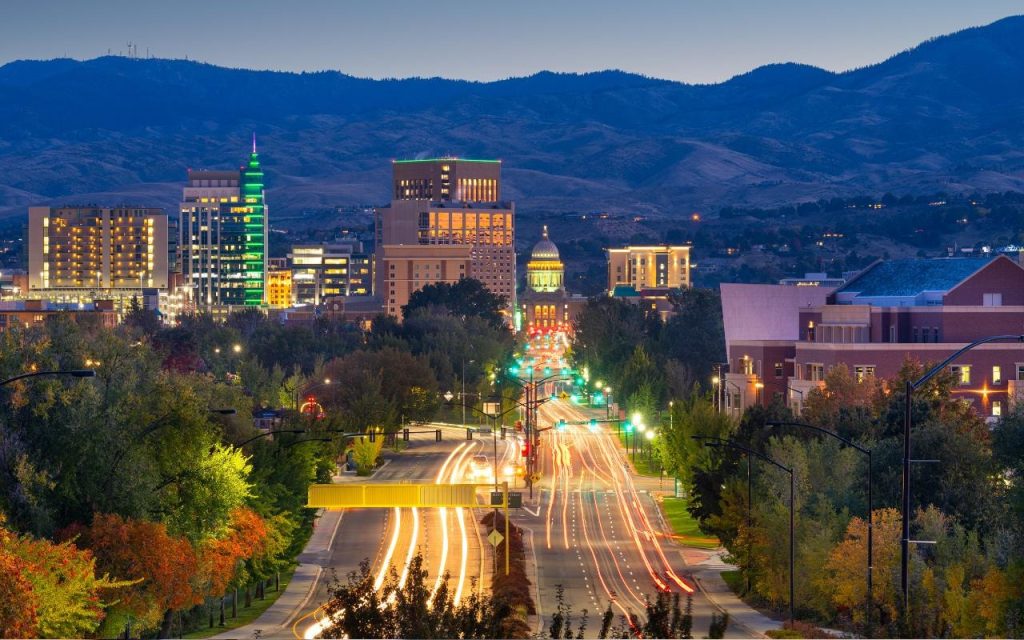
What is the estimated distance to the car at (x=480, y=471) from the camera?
130875mm

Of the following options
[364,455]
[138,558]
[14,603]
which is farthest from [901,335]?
[14,603]

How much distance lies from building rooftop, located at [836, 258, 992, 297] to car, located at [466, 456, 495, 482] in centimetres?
3487

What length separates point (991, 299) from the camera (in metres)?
148

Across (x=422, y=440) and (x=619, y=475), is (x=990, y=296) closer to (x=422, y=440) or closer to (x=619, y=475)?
(x=619, y=475)

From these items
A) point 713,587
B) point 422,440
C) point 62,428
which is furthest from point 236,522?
point 422,440

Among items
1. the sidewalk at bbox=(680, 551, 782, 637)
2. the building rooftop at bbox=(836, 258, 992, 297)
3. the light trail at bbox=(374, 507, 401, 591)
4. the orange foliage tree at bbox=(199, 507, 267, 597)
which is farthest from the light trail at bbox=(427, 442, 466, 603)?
the building rooftop at bbox=(836, 258, 992, 297)

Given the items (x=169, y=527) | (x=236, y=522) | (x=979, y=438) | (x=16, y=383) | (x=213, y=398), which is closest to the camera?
(x=16, y=383)

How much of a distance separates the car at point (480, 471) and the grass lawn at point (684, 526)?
1196 centimetres

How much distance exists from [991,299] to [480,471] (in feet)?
130

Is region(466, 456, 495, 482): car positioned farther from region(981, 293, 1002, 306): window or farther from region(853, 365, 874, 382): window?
region(981, 293, 1002, 306): window

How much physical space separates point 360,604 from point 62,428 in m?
21.6

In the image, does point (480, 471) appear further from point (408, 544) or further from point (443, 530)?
point (408, 544)

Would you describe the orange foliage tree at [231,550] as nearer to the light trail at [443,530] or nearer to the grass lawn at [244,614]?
the grass lawn at [244,614]

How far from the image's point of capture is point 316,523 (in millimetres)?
112312
